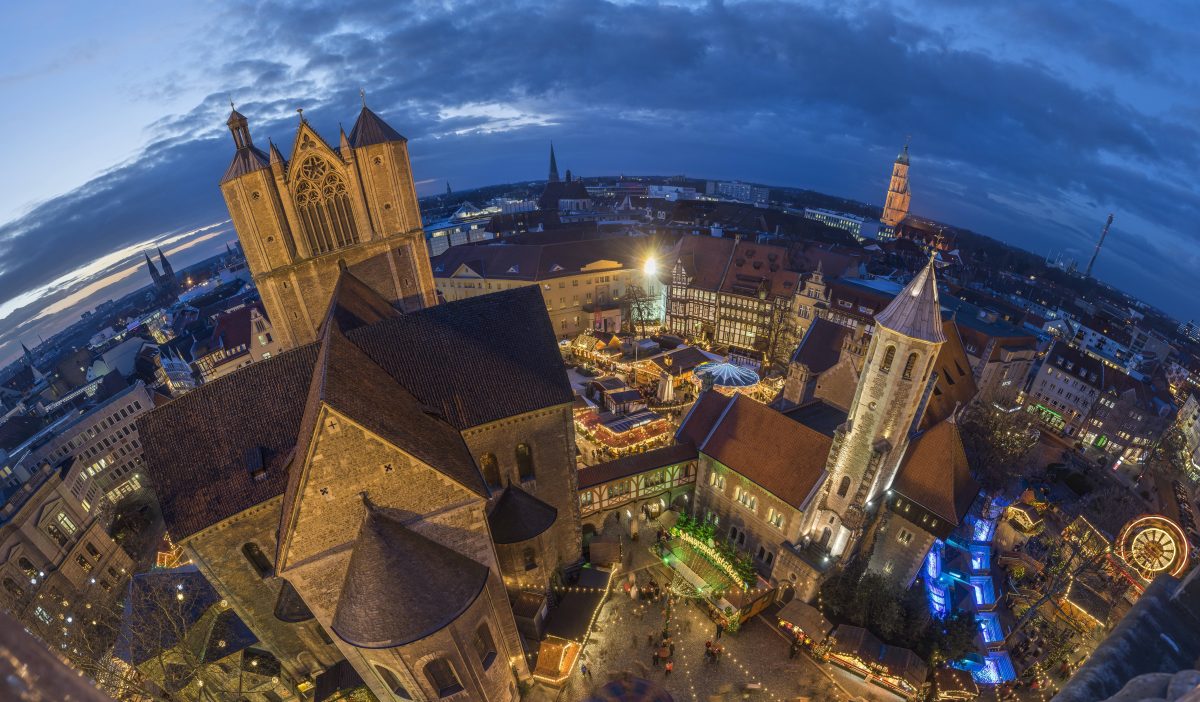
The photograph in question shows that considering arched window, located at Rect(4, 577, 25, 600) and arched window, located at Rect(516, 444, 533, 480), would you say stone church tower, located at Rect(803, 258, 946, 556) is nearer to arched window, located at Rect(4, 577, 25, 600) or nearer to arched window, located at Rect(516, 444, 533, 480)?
arched window, located at Rect(516, 444, 533, 480)

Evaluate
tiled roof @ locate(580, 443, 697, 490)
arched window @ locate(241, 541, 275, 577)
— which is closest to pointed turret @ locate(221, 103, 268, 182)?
arched window @ locate(241, 541, 275, 577)

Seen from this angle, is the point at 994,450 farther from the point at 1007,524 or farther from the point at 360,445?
the point at 360,445

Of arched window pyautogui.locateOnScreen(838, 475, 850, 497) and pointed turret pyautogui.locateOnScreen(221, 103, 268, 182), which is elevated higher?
pointed turret pyautogui.locateOnScreen(221, 103, 268, 182)

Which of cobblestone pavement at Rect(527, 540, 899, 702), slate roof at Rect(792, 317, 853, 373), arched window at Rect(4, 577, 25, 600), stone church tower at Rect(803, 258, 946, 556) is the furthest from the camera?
slate roof at Rect(792, 317, 853, 373)

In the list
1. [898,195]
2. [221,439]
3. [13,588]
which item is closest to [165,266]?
[13,588]

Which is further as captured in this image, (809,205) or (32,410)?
(809,205)

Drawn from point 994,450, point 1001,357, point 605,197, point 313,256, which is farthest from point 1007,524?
point 605,197

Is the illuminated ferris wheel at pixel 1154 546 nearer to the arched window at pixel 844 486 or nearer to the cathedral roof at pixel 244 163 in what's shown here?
the arched window at pixel 844 486
